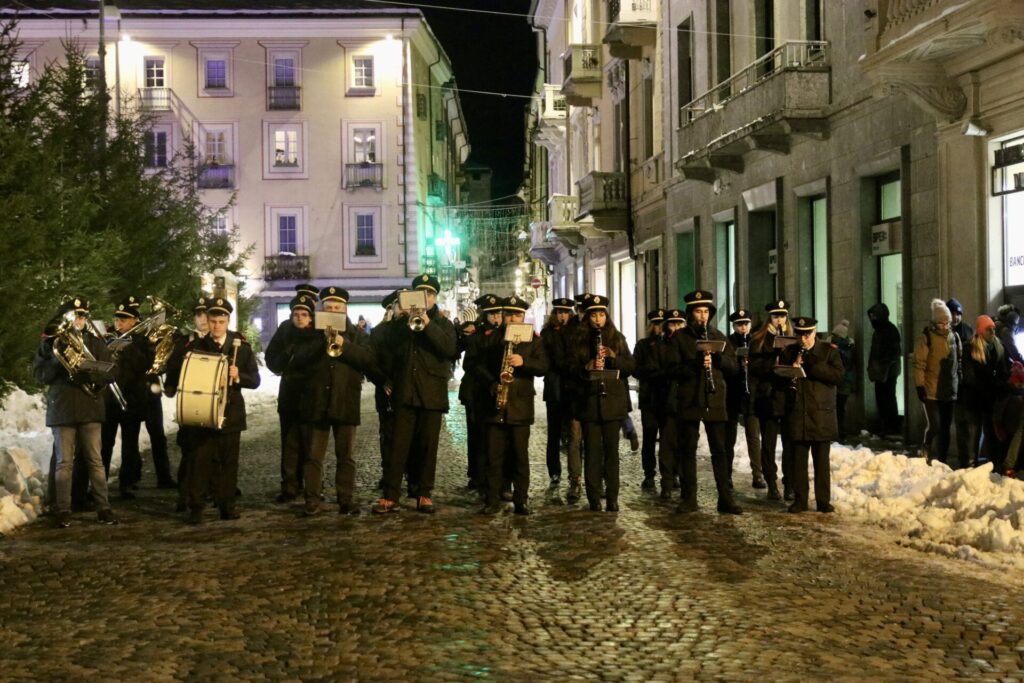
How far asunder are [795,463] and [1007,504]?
7.86 ft

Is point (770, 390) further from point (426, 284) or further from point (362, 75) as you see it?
point (362, 75)

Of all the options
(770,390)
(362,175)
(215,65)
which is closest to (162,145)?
(215,65)

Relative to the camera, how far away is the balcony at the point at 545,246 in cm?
5031

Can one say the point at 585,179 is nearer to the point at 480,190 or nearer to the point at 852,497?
the point at 852,497

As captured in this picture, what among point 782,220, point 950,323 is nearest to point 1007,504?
point 950,323

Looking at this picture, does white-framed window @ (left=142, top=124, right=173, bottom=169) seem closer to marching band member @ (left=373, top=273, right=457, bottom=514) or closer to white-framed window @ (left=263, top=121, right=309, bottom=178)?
white-framed window @ (left=263, top=121, right=309, bottom=178)

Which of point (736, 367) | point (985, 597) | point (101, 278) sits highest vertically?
point (101, 278)

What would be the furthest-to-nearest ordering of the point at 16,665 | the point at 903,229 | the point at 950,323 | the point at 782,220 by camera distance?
1. the point at 782,220
2. the point at 903,229
3. the point at 950,323
4. the point at 16,665

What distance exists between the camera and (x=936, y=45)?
52.5 ft

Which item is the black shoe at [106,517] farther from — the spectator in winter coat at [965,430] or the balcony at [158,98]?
the balcony at [158,98]

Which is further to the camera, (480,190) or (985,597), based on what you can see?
(480,190)

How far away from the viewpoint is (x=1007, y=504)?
10227 mm

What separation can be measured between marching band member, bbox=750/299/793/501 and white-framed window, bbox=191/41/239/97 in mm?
48054

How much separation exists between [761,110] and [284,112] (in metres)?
39.1
